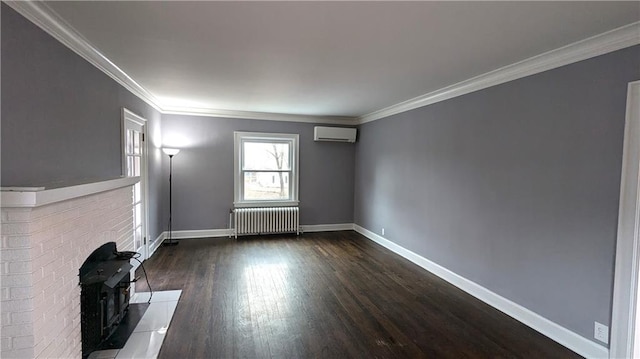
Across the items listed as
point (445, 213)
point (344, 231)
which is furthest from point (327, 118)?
point (445, 213)

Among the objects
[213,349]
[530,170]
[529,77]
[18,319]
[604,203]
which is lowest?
[213,349]

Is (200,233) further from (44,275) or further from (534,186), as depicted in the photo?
(534,186)

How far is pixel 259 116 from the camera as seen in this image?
227 inches

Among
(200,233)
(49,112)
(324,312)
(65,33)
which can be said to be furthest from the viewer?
(200,233)

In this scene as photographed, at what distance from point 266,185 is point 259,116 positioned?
1.34 metres

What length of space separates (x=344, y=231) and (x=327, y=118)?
2.36 meters

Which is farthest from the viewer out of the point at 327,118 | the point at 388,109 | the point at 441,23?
the point at 327,118

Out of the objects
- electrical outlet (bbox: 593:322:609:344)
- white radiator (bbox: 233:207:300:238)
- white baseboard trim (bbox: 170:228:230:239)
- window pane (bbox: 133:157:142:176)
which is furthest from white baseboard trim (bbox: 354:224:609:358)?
window pane (bbox: 133:157:142:176)

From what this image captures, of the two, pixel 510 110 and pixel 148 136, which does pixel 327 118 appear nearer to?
pixel 148 136

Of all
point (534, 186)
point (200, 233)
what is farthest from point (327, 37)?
point (200, 233)

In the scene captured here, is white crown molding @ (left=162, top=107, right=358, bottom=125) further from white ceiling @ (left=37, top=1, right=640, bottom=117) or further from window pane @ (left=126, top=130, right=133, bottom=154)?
white ceiling @ (left=37, top=1, right=640, bottom=117)

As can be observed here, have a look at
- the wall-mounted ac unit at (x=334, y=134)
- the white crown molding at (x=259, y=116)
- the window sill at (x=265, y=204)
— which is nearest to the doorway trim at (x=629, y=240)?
the wall-mounted ac unit at (x=334, y=134)

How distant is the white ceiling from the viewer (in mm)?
1845

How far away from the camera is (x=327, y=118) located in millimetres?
6168
